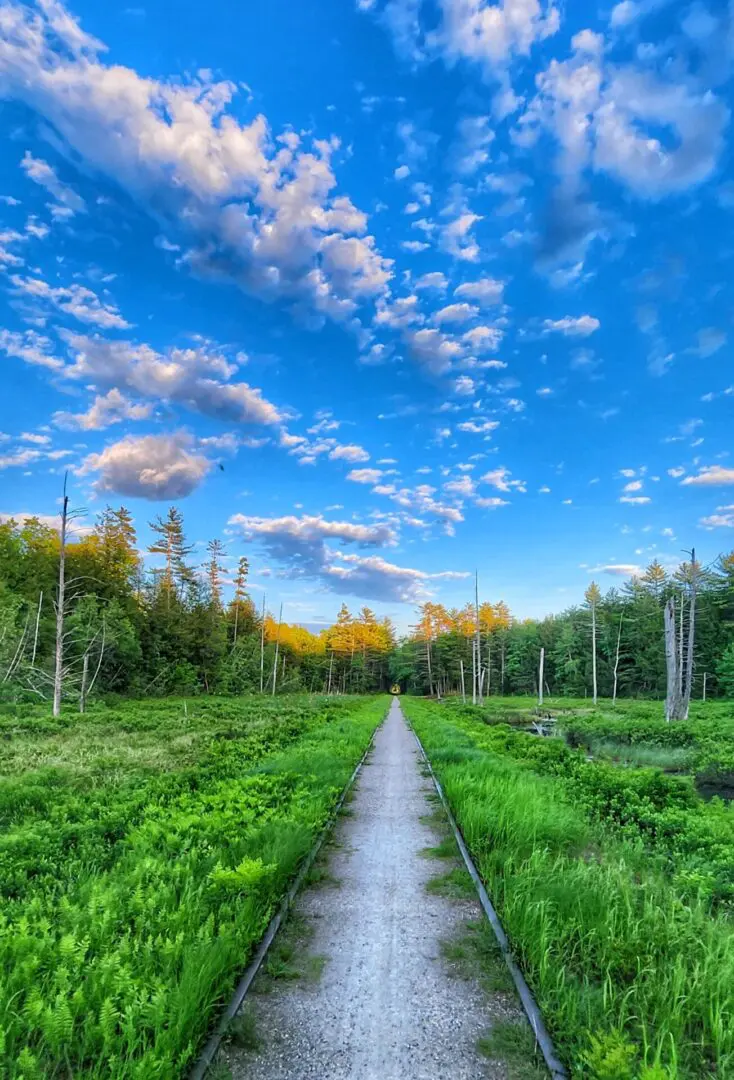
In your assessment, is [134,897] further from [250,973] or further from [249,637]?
[249,637]

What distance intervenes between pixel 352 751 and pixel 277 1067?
420 inches

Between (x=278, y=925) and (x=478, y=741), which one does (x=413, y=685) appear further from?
(x=278, y=925)

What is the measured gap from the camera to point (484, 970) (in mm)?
3756

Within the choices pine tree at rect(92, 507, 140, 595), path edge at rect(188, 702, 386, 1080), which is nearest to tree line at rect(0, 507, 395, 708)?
pine tree at rect(92, 507, 140, 595)

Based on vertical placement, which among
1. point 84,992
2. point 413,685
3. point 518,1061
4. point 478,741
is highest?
point 84,992

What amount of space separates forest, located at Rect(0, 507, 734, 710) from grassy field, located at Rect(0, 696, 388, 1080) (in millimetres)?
15472

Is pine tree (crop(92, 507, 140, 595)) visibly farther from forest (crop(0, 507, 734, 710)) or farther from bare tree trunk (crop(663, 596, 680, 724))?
bare tree trunk (crop(663, 596, 680, 724))

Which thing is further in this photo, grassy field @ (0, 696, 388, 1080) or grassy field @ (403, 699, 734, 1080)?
grassy field @ (403, 699, 734, 1080)

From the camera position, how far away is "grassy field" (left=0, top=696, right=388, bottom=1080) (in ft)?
8.73

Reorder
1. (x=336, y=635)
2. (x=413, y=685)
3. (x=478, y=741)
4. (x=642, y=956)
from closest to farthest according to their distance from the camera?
(x=642, y=956) < (x=478, y=741) < (x=336, y=635) < (x=413, y=685)

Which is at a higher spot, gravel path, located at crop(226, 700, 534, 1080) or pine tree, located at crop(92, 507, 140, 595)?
pine tree, located at crop(92, 507, 140, 595)

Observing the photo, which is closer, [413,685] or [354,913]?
[354,913]

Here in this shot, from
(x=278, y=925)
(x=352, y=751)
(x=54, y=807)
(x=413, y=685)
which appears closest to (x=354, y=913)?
(x=278, y=925)

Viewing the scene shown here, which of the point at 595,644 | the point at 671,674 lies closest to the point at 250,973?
the point at 671,674
